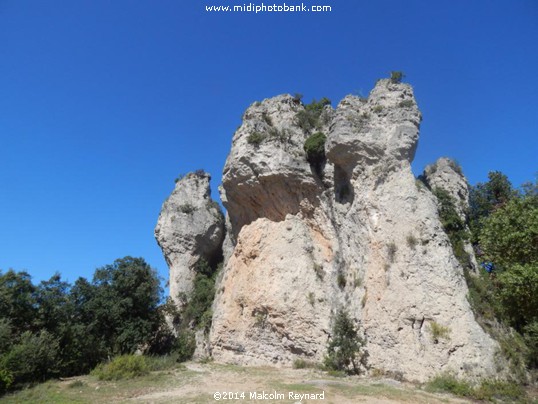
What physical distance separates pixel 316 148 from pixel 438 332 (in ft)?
40.6

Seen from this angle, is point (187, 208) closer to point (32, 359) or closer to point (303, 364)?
point (303, 364)

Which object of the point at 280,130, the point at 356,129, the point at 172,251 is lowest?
→ the point at 172,251

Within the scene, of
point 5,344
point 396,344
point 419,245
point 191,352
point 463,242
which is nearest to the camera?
point 5,344

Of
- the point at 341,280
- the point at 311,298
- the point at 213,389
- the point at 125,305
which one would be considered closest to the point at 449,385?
the point at 341,280

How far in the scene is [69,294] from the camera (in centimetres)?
2111

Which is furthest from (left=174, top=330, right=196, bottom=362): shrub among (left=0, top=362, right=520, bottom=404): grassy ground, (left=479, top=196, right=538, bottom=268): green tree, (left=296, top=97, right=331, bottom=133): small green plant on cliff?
(left=479, top=196, right=538, bottom=268): green tree

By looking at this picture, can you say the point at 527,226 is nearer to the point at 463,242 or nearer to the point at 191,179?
the point at 463,242

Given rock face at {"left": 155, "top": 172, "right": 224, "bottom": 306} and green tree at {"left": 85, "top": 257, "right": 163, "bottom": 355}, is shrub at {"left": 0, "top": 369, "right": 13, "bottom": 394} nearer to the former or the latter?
green tree at {"left": 85, "top": 257, "right": 163, "bottom": 355}

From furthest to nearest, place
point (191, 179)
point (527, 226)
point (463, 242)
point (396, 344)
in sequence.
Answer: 1. point (191, 179)
2. point (463, 242)
3. point (396, 344)
4. point (527, 226)

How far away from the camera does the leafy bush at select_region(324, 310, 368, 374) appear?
1686cm

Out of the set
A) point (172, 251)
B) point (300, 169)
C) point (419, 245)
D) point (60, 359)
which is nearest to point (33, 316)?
point (60, 359)

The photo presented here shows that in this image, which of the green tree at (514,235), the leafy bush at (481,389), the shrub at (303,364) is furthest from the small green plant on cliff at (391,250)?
the shrub at (303,364)

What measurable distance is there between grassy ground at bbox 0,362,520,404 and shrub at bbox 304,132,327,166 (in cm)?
1210

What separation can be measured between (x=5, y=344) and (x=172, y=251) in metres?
15.3
